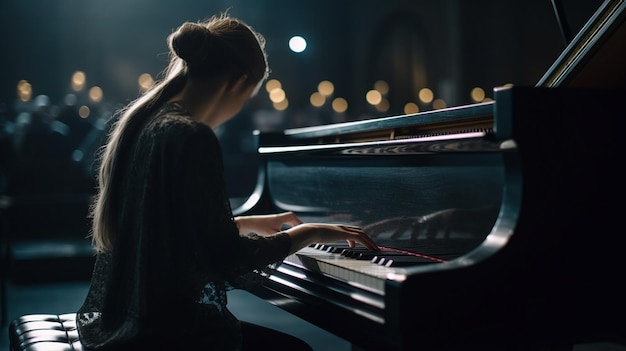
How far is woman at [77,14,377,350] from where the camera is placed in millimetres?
1617

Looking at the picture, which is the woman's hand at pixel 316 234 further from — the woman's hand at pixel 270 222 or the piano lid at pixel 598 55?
the piano lid at pixel 598 55

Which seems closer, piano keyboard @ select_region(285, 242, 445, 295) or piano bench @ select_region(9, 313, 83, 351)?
piano keyboard @ select_region(285, 242, 445, 295)

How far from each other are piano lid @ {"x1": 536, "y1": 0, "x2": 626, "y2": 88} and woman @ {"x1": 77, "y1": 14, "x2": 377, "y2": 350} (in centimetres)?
65

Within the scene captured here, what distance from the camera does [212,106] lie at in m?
1.79

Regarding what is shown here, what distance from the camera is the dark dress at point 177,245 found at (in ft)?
5.27

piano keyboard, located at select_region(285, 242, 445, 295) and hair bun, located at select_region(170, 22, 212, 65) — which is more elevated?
hair bun, located at select_region(170, 22, 212, 65)

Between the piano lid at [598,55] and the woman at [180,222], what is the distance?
651 millimetres

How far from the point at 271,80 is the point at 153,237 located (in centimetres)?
1234

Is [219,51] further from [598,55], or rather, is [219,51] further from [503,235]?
[598,55]

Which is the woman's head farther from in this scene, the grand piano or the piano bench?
the piano bench

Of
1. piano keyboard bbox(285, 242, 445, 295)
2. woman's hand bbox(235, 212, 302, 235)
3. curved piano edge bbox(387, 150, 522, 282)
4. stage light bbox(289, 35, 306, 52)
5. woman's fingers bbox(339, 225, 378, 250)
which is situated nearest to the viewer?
curved piano edge bbox(387, 150, 522, 282)

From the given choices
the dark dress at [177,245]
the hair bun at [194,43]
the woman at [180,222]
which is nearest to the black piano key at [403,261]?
the woman at [180,222]

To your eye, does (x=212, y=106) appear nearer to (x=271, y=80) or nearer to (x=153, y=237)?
(x=153, y=237)

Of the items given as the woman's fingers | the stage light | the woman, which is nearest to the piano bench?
the woman
